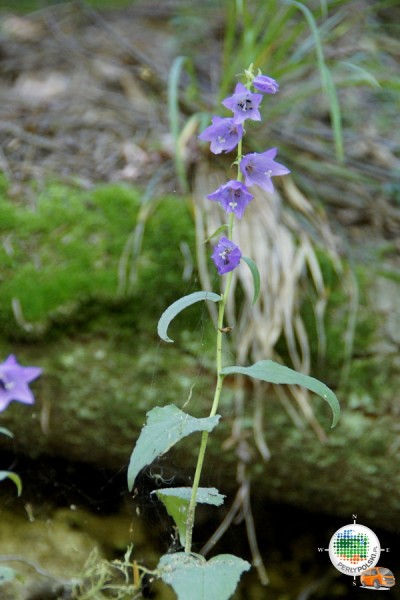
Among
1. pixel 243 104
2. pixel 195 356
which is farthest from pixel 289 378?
pixel 195 356

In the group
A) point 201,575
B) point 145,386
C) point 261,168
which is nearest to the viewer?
point 201,575

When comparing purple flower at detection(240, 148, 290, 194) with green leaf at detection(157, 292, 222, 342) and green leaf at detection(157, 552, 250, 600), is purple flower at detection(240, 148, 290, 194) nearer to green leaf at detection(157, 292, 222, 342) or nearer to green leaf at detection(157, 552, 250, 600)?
green leaf at detection(157, 292, 222, 342)

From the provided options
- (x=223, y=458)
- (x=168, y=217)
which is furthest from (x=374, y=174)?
(x=223, y=458)

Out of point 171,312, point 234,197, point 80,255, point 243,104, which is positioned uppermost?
point 243,104

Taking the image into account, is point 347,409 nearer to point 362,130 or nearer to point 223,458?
point 223,458

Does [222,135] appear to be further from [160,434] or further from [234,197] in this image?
[160,434]

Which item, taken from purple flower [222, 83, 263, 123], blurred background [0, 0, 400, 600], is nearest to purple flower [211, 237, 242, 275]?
purple flower [222, 83, 263, 123]
